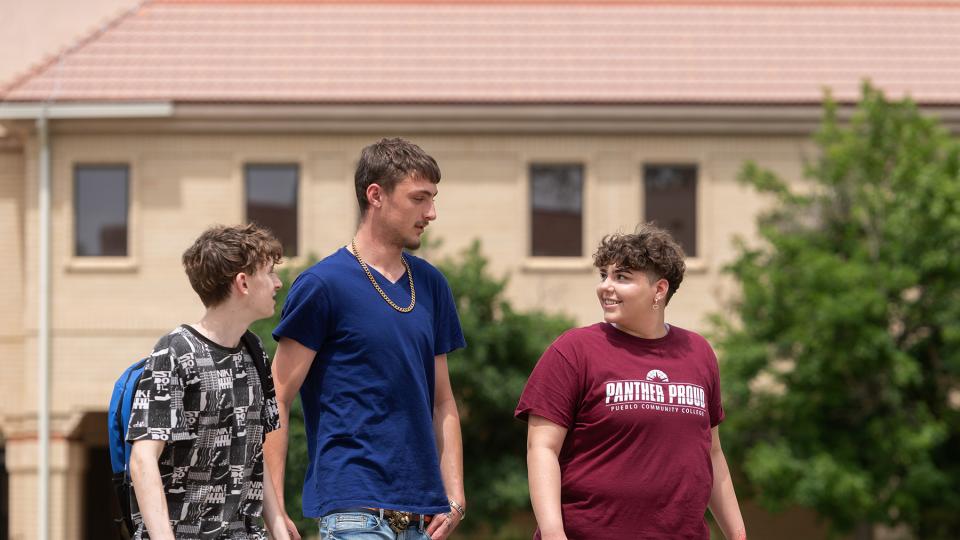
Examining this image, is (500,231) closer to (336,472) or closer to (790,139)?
(790,139)

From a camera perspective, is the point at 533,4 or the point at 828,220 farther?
the point at 533,4

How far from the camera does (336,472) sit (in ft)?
16.9

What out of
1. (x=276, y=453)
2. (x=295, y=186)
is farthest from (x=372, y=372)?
(x=295, y=186)

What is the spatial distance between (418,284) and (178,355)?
1.01 metres

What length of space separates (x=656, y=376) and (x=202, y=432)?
5.14 ft

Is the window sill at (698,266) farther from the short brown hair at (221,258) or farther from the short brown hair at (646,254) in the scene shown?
the short brown hair at (221,258)

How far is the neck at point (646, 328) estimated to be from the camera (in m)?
5.49

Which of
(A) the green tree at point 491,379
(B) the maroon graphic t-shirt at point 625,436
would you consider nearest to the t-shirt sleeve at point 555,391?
(B) the maroon graphic t-shirt at point 625,436

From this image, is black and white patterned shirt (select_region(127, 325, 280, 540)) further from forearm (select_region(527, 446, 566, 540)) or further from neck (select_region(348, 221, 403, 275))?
forearm (select_region(527, 446, 566, 540))

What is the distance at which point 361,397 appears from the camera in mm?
5180

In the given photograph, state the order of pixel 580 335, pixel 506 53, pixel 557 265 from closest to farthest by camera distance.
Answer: pixel 580 335 → pixel 557 265 → pixel 506 53

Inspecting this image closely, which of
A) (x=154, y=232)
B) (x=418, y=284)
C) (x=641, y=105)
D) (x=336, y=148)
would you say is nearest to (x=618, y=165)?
(x=641, y=105)

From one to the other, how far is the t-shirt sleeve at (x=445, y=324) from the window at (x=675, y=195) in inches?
801

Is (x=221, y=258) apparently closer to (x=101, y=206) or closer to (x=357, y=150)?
(x=357, y=150)
